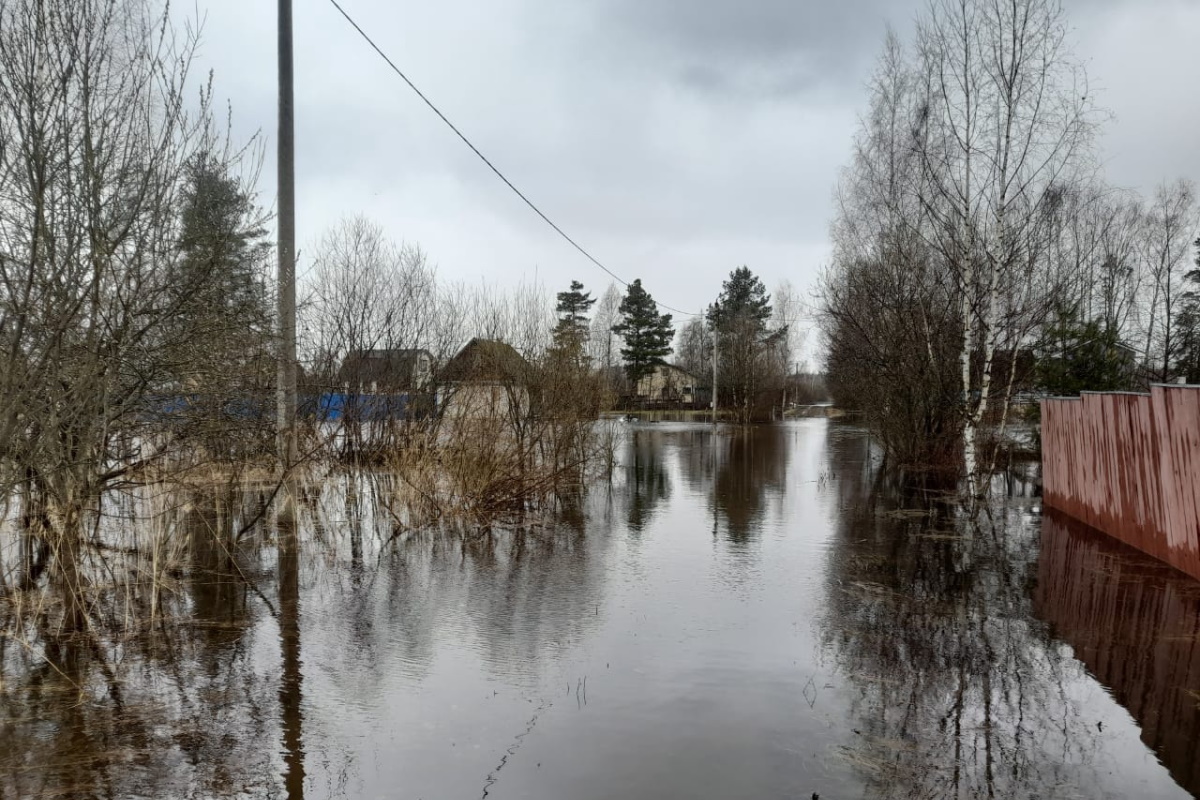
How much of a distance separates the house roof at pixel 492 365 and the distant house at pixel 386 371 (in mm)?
683

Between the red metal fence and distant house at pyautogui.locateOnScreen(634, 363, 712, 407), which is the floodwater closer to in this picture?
the red metal fence

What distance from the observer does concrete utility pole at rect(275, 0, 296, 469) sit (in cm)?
872

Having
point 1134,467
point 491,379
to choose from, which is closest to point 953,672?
point 1134,467

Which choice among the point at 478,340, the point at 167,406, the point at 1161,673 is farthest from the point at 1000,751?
the point at 478,340

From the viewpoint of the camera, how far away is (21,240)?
516 cm

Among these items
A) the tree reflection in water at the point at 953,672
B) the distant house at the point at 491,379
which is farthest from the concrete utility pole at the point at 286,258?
the tree reflection in water at the point at 953,672

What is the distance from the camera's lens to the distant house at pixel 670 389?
210ft

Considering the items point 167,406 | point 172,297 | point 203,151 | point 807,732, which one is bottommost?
point 807,732

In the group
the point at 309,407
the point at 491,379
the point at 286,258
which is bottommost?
the point at 309,407

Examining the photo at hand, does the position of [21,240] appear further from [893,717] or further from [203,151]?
[893,717]

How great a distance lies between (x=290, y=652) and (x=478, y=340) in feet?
31.2

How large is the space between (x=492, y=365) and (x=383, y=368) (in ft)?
7.37

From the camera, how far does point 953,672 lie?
5223mm

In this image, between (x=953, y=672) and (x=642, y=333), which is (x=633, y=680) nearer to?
(x=953, y=672)
